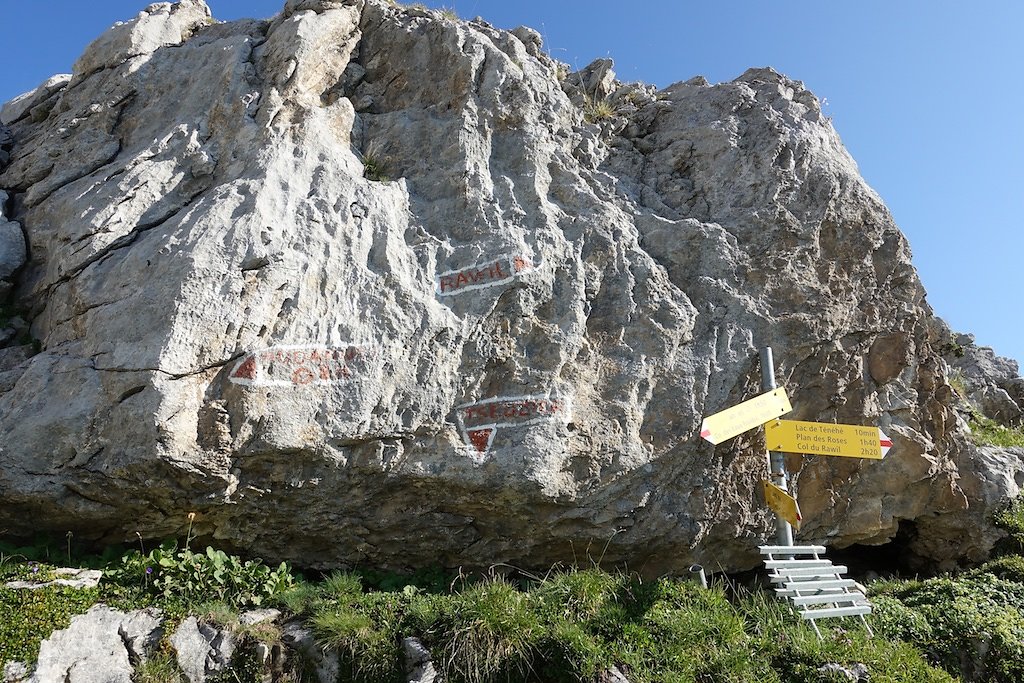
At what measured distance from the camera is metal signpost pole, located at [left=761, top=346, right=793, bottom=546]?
6.52 metres

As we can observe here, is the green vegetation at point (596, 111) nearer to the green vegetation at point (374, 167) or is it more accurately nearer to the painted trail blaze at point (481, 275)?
the green vegetation at point (374, 167)

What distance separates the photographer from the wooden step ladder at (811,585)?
242 inches

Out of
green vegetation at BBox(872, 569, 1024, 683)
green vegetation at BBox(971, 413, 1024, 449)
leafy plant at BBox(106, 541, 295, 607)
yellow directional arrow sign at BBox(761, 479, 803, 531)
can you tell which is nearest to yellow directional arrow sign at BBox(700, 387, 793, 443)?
yellow directional arrow sign at BBox(761, 479, 803, 531)

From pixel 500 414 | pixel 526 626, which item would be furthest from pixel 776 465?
pixel 526 626

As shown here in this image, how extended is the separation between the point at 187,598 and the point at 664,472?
4.48 meters

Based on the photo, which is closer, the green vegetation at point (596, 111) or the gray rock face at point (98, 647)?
the gray rock face at point (98, 647)

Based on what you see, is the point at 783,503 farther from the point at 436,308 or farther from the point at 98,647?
the point at 98,647

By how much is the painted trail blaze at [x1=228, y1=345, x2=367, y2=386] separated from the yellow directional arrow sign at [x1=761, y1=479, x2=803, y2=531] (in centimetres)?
391

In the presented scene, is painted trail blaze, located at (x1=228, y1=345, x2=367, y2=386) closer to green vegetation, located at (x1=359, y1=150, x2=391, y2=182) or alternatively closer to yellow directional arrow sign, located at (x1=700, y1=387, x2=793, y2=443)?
green vegetation, located at (x1=359, y1=150, x2=391, y2=182)

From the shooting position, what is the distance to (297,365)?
6289 millimetres

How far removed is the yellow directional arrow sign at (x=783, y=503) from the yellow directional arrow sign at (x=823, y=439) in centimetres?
42

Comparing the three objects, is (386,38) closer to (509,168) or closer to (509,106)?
(509,106)

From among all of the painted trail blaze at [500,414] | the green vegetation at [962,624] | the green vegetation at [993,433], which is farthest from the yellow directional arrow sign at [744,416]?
the green vegetation at [993,433]

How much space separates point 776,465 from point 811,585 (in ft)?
3.57
